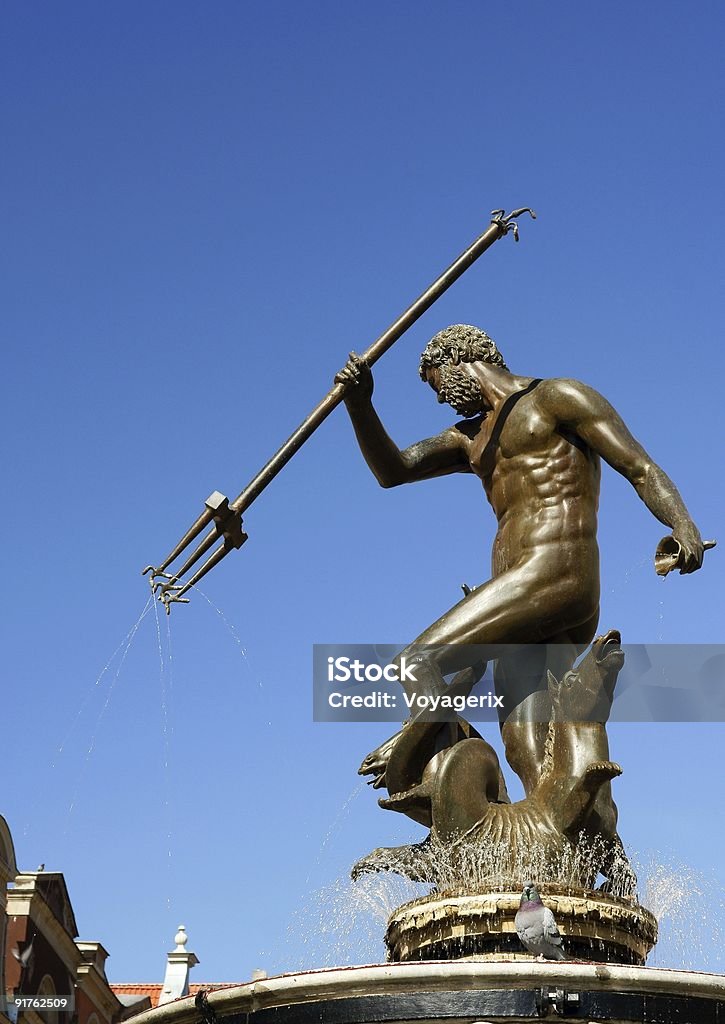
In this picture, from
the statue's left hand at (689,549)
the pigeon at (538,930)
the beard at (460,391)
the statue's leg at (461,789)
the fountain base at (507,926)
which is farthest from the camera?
the beard at (460,391)

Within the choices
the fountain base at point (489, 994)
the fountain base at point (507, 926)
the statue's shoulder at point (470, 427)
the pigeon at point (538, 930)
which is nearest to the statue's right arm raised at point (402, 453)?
the statue's shoulder at point (470, 427)

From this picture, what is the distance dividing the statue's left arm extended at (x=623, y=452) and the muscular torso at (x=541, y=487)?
12 cm

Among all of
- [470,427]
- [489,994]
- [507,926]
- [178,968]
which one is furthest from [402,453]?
[178,968]

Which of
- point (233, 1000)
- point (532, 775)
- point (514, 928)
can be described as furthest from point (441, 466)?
point (233, 1000)

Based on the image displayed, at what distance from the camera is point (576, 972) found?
6.84m

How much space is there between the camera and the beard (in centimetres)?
1004

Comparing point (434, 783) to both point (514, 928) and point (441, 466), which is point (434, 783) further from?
point (441, 466)

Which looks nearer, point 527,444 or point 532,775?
point 532,775

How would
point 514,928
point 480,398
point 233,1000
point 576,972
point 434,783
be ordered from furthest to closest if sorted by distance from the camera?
point 480,398 → point 434,783 → point 514,928 → point 233,1000 → point 576,972

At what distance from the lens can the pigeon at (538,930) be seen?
7234mm

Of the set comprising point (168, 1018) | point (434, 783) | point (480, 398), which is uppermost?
point (480, 398)

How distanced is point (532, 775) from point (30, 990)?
2265 centimetres

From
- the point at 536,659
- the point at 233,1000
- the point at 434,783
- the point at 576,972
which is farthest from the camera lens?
the point at 536,659

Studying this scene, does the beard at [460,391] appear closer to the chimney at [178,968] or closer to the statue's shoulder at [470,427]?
the statue's shoulder at [470,427]
